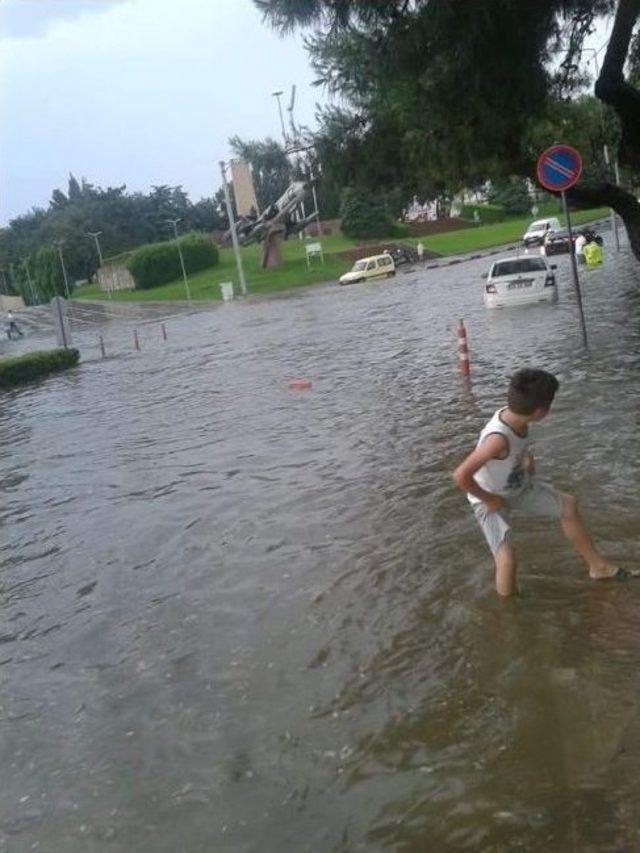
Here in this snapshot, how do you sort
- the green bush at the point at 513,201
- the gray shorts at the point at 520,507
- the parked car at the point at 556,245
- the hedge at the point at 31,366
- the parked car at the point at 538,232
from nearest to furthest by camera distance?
the gray shorts at the point at 520,507, the hedge at the point at 31,366, the parked car at the point at 556,245, the parked car at the point at 538,232, the green bush at the point at 513,201

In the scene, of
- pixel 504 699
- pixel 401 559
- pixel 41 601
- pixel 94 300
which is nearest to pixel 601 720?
pixel 504 699

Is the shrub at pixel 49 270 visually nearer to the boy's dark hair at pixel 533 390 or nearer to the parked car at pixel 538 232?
the parked car at pixel 538 232

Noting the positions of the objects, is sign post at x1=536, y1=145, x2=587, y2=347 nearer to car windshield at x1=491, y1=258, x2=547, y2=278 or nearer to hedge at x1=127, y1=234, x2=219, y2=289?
car windshield at x1=491, y1=258, x2=547, y2=278

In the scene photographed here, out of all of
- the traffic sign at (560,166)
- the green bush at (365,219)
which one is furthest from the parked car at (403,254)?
the traffic sign at (560,166)

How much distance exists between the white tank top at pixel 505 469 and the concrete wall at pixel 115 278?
292 feet

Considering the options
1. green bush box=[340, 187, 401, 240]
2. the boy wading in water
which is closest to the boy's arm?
the boy wading in water

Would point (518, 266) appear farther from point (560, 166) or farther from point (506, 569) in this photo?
point (506, 569)

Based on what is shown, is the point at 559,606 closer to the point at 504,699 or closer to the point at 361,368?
the point at 504,699

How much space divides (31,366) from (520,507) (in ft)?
84.8

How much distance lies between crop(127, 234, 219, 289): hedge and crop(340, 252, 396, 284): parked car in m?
32.8

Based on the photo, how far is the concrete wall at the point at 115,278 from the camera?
94250 millimetres

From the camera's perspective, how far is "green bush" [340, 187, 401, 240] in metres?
92.2

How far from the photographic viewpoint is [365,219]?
9238 centimetres

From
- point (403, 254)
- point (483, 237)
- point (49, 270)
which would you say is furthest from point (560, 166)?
point (49, 270)
